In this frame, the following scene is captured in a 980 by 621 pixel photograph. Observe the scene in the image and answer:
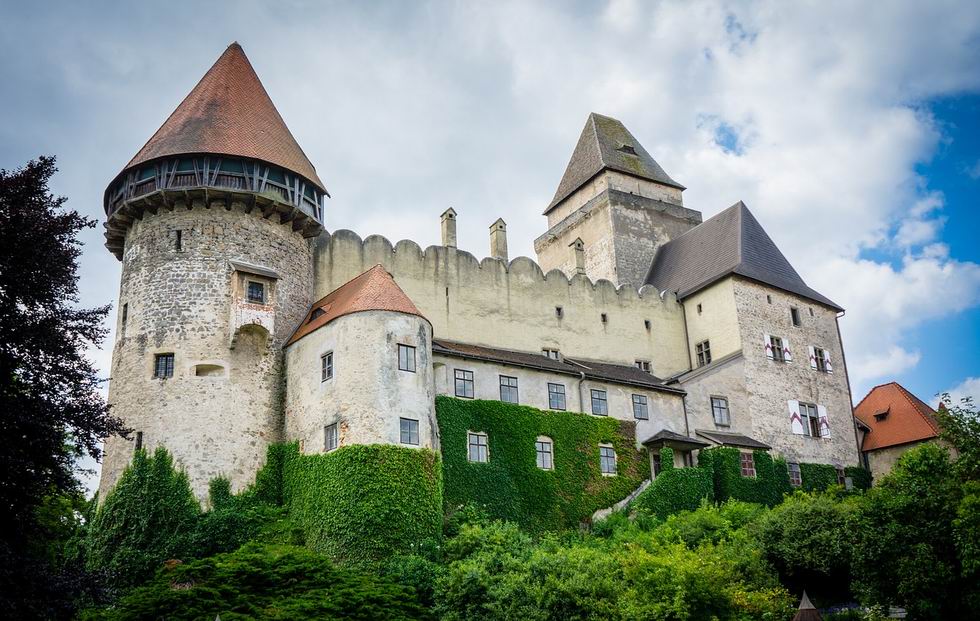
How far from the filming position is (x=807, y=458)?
131 ft

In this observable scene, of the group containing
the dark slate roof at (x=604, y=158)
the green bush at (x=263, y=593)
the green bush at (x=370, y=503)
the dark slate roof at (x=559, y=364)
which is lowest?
the green bush at (x=263, y=593)

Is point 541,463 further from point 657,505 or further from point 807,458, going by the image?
point 807,458

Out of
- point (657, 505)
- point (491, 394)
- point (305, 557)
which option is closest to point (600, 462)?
point (657, 505)

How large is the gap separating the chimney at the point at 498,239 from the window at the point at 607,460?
32.8 feet

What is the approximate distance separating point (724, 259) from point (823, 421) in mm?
8191

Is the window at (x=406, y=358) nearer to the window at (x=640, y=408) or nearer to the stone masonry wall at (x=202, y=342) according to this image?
the stone masonry wall at (x=202, y=342)

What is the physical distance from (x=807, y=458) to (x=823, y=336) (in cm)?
652

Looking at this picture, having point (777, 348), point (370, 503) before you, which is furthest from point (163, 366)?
point (777, 348)

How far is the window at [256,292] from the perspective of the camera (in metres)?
31.4

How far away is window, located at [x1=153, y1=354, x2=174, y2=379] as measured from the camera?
29.9m

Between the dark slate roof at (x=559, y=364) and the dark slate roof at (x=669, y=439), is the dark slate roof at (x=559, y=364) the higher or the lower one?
the higher one

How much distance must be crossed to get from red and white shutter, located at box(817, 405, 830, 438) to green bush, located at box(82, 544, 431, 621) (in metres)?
23.5

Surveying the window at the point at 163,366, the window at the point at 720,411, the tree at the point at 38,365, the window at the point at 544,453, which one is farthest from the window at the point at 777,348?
the tree at the point at 38,365

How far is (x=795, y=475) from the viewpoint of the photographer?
39219 mm
